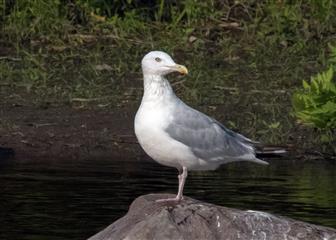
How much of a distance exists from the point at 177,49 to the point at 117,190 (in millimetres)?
5299

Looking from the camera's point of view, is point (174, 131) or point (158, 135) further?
point (174, 131)

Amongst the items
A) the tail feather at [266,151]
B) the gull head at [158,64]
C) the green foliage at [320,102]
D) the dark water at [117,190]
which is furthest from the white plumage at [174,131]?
the green foliage at [320,102]

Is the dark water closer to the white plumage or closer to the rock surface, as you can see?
the white plumage

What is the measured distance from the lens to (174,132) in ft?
32.4

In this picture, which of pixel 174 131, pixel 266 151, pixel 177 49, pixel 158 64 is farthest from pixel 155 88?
pixel 177 49

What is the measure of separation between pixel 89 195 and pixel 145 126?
2.39m

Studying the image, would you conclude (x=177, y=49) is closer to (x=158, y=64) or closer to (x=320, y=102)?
(x=320, y=102)

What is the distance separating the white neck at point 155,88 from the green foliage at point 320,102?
4170 mm

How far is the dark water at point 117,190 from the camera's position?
10984 millimetres

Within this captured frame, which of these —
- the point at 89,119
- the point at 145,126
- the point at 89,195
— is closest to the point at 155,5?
the point at 89,119

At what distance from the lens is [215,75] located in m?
16.4

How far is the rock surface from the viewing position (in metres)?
9.13

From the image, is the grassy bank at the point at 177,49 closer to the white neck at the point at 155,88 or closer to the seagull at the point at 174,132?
the seagull at the point at 174,132

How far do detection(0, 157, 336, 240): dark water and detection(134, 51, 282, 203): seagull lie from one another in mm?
996
